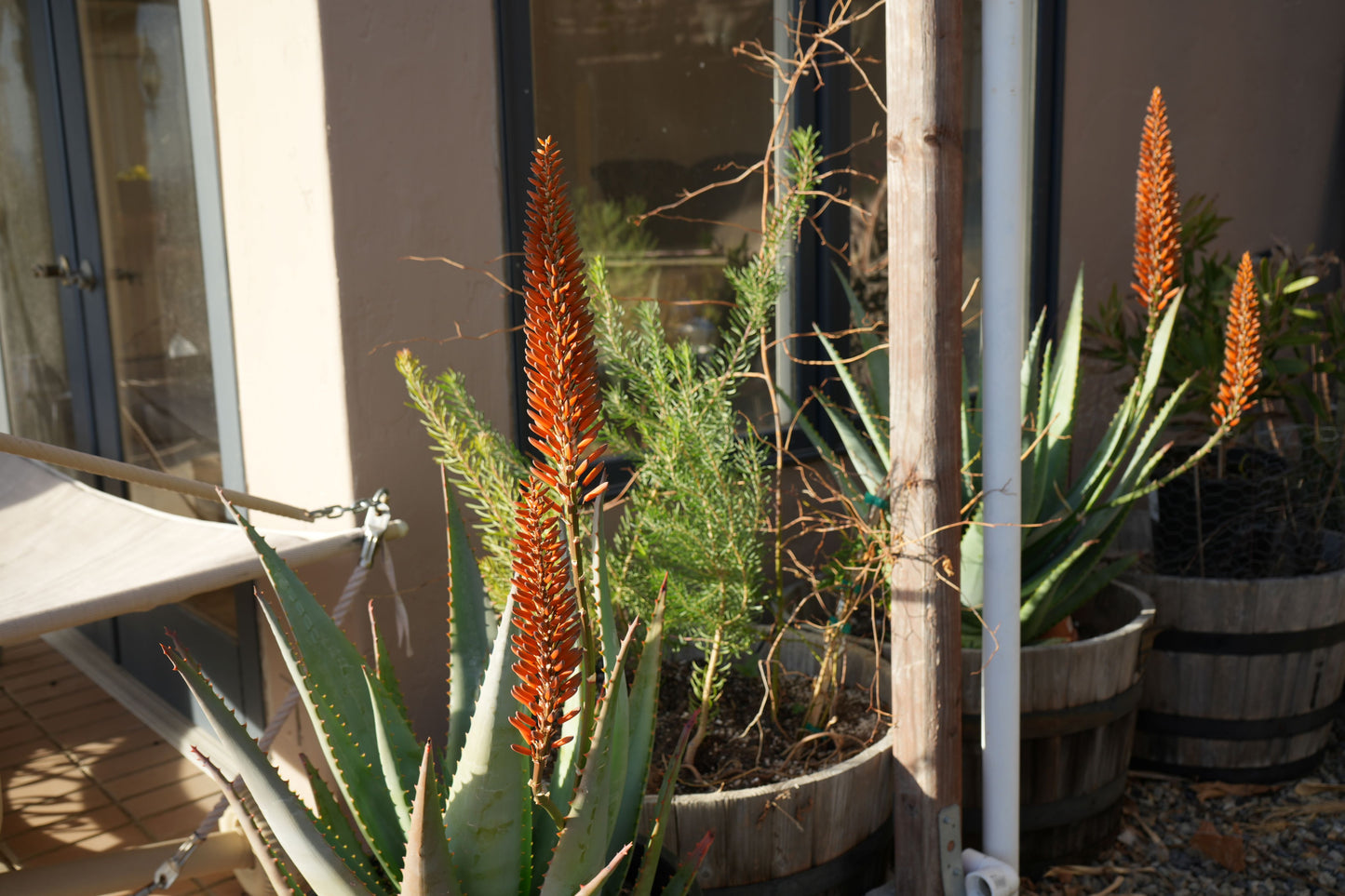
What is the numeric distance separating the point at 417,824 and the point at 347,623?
108 cm

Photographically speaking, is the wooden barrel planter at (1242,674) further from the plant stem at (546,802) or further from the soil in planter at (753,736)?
the plant stem at (546,802)

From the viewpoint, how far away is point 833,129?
2629 mm

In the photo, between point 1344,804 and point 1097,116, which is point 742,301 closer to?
point 1344,804

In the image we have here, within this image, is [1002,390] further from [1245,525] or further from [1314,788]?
[1314,788]

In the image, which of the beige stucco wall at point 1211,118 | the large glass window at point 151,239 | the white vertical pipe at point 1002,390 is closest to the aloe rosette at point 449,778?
the white vertical pipe at point 1002,390

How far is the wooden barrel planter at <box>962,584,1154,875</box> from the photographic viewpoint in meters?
2.02

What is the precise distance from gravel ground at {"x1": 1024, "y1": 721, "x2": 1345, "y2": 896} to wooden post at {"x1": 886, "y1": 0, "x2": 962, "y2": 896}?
0.68 m

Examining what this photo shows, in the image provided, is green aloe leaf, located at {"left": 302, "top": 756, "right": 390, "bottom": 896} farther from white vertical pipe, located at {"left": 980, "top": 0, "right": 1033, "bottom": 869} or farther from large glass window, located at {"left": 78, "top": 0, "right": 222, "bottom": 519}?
large glass window, located at {"left": 78, "top": 0, "right": 222, "bottom": 519}

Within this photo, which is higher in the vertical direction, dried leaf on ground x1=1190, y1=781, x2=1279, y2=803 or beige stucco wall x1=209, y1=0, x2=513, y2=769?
beige stucco wall x1=209, y1=0, x2=513, y2=769

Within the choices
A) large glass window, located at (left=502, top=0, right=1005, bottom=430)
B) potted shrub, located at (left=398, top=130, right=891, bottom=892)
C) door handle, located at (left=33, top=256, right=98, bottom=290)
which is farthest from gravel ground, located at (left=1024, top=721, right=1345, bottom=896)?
door handle, located at (left=33, top=256, right=98, bottom=290)

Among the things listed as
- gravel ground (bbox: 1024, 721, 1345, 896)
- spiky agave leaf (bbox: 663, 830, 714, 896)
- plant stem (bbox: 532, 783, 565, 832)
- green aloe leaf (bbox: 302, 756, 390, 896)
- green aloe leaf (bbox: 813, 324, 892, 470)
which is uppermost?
green aloe leaf (bbox: 813, 324, 892, 470)

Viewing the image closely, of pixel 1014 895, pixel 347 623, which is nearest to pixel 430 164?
pixel 347 623

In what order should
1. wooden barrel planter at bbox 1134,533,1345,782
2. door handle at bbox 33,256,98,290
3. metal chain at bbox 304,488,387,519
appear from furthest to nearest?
door handle at bbox 33,256,98,290 < wooden barrel planter at bbox 1134,533,1345,782 < metal chain at bbox 304,488,387,519

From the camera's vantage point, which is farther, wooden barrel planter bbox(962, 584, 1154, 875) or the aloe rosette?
wooden barrel planter bbox(962, 584, 1154, 875)
